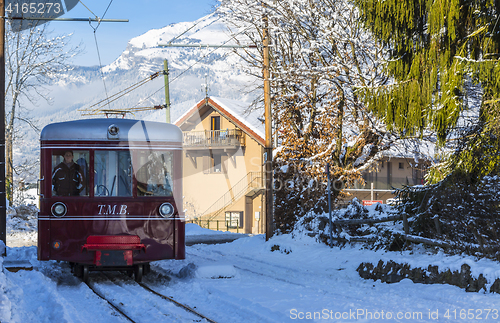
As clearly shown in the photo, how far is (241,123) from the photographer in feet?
A: 124

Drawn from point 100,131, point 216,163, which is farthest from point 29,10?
point 100,131

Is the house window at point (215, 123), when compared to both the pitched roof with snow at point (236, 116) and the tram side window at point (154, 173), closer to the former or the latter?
the pitched roof with snow at point (236, 116)

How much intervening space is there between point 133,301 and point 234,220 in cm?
3082

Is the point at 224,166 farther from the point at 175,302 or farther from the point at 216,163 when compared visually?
the point at 175,302

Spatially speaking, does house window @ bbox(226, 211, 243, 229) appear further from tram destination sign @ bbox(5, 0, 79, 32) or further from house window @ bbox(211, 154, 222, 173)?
tram destination sign @ bbox(5, 0, 79, 32)

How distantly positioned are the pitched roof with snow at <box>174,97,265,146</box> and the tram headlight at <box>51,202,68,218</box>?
25.7 meters

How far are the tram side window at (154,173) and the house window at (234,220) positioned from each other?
2915 centimetres

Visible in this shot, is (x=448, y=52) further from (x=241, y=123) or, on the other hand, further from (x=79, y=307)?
(x=241, y=123)

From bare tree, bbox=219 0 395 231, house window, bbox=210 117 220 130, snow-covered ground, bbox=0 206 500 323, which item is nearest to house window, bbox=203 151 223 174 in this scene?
house window, bbox=210 117 220 130

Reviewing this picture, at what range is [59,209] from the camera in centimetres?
959

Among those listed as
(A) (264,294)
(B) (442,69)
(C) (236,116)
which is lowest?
(A) (264,294)

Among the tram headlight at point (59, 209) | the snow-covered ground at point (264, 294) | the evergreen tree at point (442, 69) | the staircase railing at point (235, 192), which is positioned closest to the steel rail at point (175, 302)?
the snow-covered ground at point (264, 294)

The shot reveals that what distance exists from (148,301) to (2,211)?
6.32 m

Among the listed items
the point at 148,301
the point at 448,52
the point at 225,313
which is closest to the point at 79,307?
the point at 148,301
